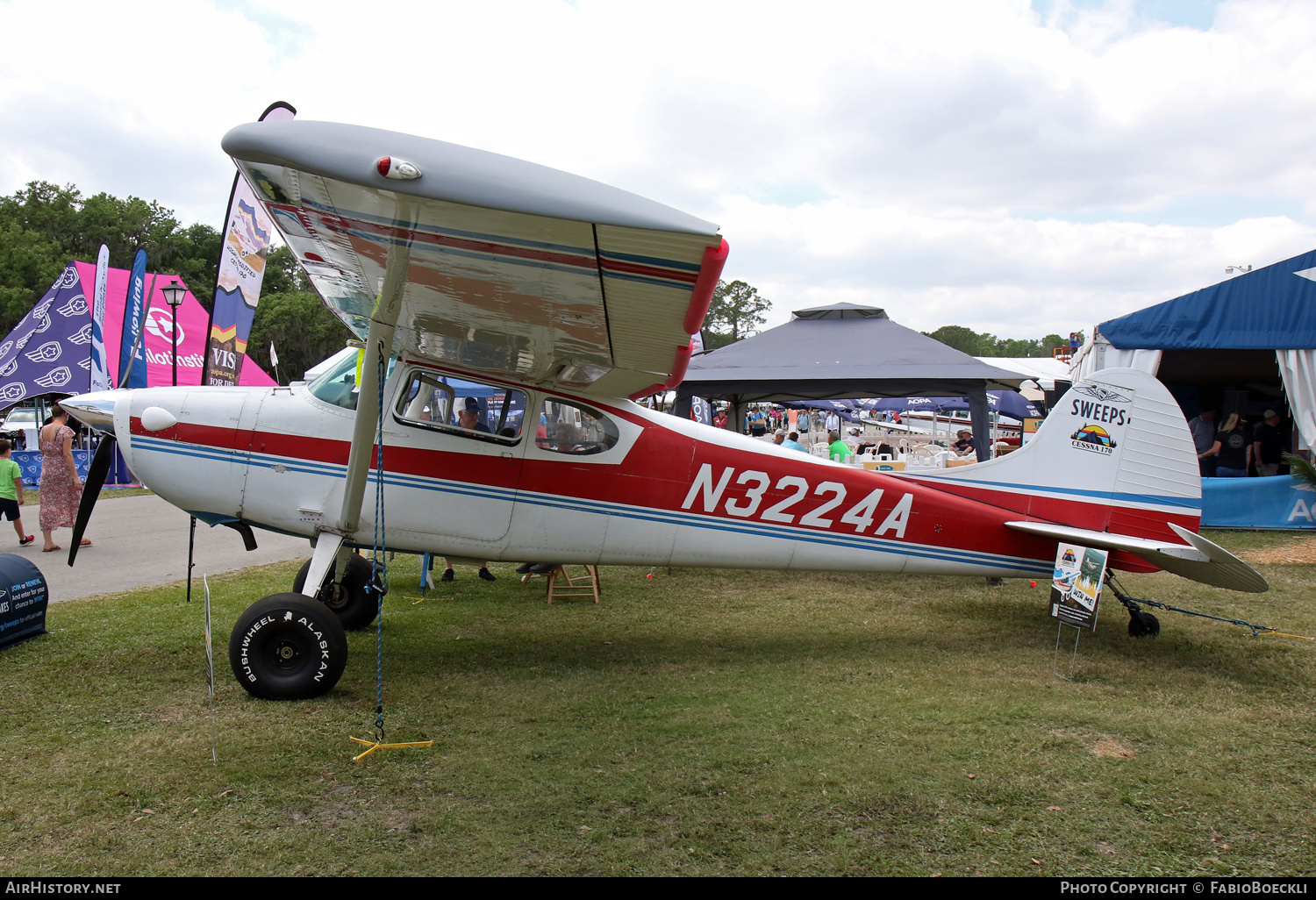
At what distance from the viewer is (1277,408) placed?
16.0 meters

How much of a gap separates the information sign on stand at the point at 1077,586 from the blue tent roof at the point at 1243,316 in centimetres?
772

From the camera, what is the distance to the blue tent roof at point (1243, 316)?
1104 centimetres

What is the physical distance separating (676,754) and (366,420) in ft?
8.93

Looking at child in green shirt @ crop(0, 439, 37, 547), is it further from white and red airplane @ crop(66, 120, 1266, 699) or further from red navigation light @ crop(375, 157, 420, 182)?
red navigation light @ crop(375, 157, 420, 182)

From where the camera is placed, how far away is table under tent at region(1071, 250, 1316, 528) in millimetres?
11070

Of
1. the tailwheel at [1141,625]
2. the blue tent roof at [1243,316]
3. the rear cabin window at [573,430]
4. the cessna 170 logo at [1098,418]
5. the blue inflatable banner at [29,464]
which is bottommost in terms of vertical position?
the blue inflatable banner at [29,464]

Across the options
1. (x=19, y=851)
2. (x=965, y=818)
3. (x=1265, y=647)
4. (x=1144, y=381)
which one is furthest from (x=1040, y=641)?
(x=19, y=851)

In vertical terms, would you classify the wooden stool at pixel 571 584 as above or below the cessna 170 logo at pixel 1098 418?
below

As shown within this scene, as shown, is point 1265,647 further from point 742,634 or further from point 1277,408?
point 1277,408

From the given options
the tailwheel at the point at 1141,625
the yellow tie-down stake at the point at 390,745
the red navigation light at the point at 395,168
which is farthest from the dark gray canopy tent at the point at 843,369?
the red navigation light at the point at 395,168

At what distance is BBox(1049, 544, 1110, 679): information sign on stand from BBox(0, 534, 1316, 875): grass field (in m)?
0.43

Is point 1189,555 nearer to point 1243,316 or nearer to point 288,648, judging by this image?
point 288,648

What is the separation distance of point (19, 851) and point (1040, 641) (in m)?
6.55

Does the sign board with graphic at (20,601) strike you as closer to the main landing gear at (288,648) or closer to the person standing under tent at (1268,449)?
the main landing gear at (288,648)
